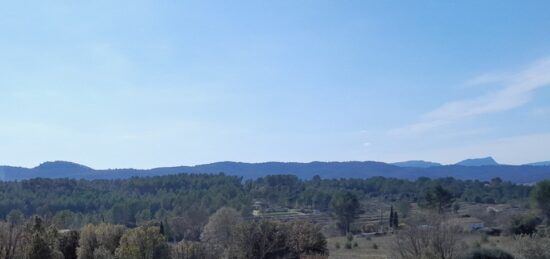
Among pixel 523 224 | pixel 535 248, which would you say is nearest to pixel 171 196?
pixel 523 224

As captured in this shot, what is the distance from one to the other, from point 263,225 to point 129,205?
1767 inches

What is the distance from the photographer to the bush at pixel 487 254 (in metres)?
27.6

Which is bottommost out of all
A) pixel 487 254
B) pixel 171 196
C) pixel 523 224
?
pixel 487 254

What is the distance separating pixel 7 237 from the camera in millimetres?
22438

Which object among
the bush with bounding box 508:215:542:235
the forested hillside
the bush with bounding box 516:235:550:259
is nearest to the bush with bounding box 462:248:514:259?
the bush with bounding box 516:235:550:259

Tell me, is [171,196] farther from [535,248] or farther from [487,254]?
[535,248]

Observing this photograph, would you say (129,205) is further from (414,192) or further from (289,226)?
(414,192)

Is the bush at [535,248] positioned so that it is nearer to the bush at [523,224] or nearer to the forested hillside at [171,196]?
the bush at [523,224]

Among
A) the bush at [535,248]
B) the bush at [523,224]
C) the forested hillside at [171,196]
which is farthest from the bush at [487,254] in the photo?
the forested hillside at [171,196]

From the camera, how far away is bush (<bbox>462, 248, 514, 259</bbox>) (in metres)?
27.6

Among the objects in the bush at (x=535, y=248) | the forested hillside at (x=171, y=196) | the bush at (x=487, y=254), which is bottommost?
the bush at (x=487, y=254)

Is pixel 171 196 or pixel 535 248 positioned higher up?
pixel 171 196

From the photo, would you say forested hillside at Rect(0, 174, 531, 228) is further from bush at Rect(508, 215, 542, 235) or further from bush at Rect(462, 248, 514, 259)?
bush at Rect(462, 248, 514, 259)

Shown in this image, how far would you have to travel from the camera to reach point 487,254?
A: 27.8 metres
